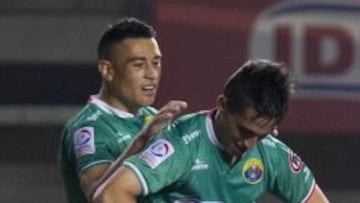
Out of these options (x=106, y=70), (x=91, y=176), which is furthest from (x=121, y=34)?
(x=91, y=176)

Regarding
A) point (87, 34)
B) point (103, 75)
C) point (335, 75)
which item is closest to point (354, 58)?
point (335, 75)

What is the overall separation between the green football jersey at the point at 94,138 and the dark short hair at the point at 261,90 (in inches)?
23.4

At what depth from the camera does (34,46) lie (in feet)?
29.9

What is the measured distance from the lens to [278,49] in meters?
9.11

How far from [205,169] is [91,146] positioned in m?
0.49

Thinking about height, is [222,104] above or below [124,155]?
above

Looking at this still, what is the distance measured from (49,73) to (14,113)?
29 centimetres

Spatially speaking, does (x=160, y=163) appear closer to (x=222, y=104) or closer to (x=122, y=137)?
(x=222, y=104)

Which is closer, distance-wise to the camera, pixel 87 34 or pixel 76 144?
pixel 76 144

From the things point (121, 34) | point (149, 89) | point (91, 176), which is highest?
point (121, 34)

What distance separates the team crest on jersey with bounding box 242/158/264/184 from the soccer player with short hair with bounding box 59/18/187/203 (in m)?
0.42

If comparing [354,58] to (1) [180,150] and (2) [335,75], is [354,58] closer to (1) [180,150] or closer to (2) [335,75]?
(2) [335,75]

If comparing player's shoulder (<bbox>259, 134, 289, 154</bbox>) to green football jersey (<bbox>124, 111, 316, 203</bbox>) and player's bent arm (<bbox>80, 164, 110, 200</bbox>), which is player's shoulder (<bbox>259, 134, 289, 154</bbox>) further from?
player's bent arm (<bbox>80, 164, 110, 200</bbox>)

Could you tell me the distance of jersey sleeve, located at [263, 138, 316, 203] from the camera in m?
4.48
